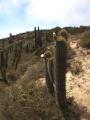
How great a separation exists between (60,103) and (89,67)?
6144 millimetres

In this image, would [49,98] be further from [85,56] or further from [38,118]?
[85,56]

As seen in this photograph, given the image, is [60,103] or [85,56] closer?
[60,103]

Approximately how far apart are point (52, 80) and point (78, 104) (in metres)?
1.82

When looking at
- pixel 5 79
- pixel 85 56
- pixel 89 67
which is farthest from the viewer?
pixel 5 79

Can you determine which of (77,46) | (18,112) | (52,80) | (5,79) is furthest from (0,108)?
(77,46)

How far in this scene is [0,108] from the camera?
50.5 feet

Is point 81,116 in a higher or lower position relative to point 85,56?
lower

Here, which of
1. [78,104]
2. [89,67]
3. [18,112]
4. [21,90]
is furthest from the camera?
[89,67]

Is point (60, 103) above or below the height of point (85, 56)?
below

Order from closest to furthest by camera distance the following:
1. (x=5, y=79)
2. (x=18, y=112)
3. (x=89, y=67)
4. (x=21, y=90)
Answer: (x=18, y=112)
(x=21, y=90)
(x=89, y=67)
(x=5, y=79)

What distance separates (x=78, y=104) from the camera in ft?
54.1

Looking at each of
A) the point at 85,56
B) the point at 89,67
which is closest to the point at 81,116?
the point at 89,67

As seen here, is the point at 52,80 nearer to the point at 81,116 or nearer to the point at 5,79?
the point at 81,116

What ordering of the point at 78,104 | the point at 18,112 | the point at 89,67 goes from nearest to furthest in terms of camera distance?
the point at 18,112
the point at 78,104
the point at 89,67
